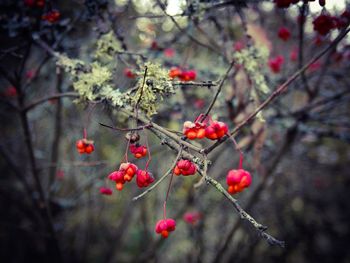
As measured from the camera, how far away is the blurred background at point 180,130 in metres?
1.84

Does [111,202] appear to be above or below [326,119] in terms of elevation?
below

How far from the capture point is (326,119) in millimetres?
2469

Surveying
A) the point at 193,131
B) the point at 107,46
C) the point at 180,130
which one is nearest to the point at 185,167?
the point at 193,131

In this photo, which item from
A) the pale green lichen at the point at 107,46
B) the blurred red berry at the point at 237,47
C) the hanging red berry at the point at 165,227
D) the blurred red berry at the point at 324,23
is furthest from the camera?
the blurred red berry at the point at 237,47

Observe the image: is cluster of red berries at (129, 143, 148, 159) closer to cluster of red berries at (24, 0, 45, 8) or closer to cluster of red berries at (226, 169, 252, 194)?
cluster of red berries at (226, 169, 252, 194)

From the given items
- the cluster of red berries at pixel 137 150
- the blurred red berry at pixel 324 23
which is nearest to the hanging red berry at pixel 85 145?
the cluster of red berries at pixel 137 150

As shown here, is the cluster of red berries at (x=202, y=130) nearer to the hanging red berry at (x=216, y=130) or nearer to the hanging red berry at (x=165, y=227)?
the hanging red berry at (x=216, y=130)

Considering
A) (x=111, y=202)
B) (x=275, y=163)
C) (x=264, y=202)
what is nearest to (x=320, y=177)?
(x=264, y=202)

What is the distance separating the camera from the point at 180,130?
2.43 meters

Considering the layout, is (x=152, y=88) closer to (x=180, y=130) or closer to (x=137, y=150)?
(x=137, y=150)

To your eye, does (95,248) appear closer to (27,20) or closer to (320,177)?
(320,177)

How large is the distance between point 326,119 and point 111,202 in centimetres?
363

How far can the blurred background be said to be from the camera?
1.84m

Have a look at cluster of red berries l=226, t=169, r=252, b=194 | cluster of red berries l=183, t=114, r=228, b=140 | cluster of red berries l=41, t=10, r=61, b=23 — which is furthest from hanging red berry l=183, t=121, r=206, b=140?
cluster of red berries l=41, t=10, r=61, b=23
